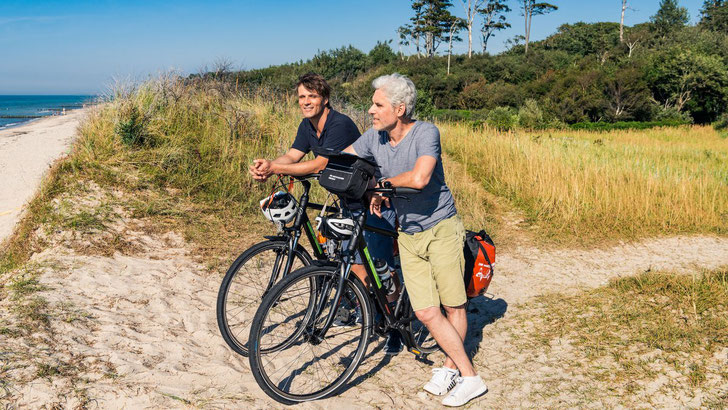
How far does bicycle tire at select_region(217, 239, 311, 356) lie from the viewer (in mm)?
3311

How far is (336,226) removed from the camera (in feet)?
9.56

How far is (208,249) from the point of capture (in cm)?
605

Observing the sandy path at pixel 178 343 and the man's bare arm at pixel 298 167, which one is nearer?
the sandy path at pixel 178 343

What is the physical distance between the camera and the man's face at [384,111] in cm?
283

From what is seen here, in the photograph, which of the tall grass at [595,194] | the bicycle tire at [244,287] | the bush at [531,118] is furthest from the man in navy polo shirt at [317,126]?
the bush at [531,118]

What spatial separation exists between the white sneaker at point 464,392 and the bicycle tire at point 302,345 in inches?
24.8

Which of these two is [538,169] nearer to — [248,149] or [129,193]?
[248,149]

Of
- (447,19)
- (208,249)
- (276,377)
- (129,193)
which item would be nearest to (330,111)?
(276,377)

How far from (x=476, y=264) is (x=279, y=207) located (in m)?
1.39

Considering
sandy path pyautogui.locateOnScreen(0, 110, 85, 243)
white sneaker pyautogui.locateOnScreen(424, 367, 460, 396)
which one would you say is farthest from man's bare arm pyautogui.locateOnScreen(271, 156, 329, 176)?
sandy path pyautogui.locateOnScreen(0, 110, 85, 243)

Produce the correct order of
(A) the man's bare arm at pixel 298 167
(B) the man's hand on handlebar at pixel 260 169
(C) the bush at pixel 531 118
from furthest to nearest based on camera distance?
(C) the bush at pixel 531 118 → (A) the man's bare arm at pixel 298 167 → (B) the man's hand on handlebar at pixel 260 169

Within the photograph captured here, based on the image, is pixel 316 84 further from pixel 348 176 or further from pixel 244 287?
pixel 244 287

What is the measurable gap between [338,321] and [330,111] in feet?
5.28

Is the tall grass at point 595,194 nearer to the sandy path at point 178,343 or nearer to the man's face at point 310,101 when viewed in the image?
the sandy path at point 178,343
